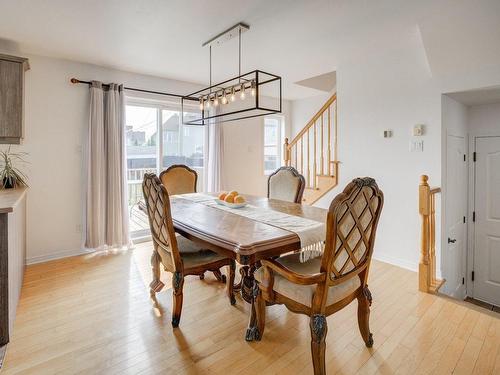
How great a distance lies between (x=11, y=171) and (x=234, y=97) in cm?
247

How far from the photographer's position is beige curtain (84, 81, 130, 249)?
12.0ft

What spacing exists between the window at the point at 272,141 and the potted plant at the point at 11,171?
3796mm

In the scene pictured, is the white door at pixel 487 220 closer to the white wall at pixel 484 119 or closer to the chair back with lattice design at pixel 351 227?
the white wall at pixel 484 119

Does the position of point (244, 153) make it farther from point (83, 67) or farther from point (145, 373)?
point (145, 373)

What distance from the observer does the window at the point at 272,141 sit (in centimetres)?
586

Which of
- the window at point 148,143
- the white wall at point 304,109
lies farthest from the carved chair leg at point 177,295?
the white wall at point 304,109

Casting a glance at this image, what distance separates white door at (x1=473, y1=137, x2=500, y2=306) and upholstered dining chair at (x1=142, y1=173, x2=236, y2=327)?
126 inches

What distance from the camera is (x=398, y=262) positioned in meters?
3.41

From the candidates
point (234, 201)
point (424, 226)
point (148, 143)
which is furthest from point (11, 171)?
point (424, 226)

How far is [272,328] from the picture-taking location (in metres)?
2.12

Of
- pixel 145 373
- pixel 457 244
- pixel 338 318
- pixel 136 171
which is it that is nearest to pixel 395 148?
pixel 457 244

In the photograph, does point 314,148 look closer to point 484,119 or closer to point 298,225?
point 484,119

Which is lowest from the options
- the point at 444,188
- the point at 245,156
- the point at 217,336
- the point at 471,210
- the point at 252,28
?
the point at 217,336

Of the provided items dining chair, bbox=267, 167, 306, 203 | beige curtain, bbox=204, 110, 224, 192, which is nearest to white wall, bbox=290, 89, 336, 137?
beige curtain, bbox=204, 110, 224, 192
